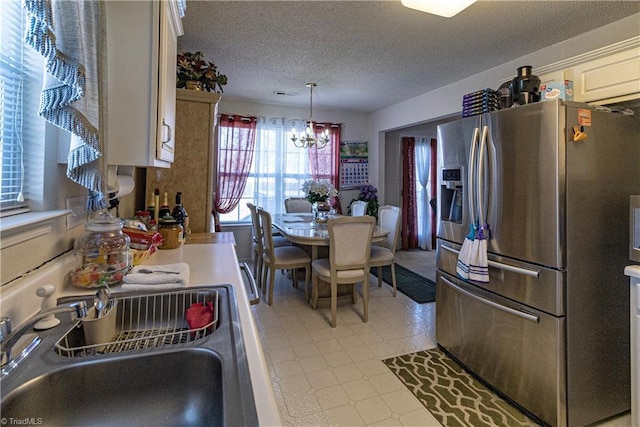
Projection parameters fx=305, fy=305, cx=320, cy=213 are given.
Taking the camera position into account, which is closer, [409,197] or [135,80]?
[135,80]

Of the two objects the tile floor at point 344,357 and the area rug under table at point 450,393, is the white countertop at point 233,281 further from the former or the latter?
the area rug under table at point 450,393

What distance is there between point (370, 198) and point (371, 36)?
2.94 metres

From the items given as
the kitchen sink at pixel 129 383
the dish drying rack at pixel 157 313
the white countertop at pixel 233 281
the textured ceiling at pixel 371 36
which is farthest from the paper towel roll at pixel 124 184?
the textured ceiling at pixel 371 36

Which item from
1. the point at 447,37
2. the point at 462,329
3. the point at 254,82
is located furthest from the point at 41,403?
the point at 254,82

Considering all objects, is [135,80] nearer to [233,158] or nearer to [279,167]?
[233,158]

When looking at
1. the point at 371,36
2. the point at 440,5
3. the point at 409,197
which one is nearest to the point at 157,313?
the point at 440,5

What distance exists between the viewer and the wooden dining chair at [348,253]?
2619 mm

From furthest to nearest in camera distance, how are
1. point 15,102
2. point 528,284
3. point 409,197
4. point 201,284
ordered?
point 409,197
point 528,284
point 201,284
point 15,102

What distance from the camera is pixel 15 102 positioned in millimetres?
877

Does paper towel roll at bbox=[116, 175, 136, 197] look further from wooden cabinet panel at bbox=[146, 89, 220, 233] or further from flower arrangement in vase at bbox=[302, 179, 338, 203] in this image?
flower arrangement in vase at bbox=[302, 179, 338, 203]

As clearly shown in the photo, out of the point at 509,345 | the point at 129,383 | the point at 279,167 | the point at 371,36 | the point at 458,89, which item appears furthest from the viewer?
the point at 279,167

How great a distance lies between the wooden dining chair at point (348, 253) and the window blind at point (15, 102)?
1916 millimetres

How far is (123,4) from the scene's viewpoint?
3.68ft

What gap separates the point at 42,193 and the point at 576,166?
224 cm
